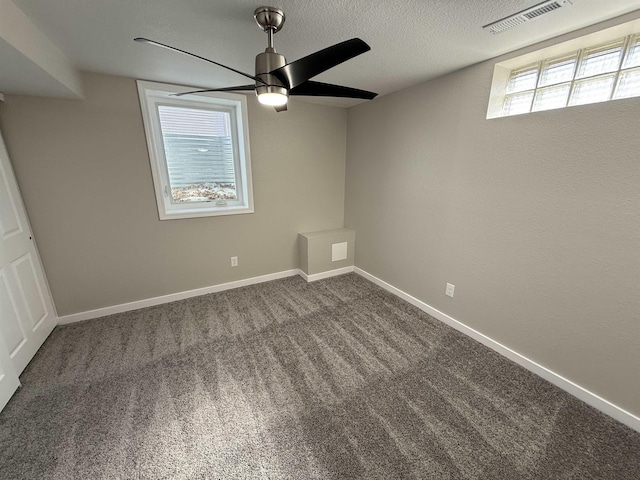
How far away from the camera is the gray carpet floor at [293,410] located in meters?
1.29

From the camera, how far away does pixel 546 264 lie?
175 cm

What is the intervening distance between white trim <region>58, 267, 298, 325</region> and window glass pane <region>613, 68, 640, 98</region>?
3231 millimetres

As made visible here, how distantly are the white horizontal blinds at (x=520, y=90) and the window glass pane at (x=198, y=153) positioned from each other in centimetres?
267

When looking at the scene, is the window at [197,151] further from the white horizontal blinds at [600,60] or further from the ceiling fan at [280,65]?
the white horizontal blinds at [600,60]

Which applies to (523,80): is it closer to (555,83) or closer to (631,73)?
(555,83)

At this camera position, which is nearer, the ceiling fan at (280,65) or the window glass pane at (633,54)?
the ceiling fan at (280,65)

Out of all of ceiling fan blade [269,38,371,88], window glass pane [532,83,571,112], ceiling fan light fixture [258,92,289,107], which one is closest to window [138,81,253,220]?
ceiling fan light fixture [258,92,289,107]

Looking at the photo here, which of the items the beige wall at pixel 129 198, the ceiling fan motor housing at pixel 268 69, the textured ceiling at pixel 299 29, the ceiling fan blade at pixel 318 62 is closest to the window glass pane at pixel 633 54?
the textured ceiling at pixel 299 29

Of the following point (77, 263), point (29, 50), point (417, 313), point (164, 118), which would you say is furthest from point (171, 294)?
point (417, 313)

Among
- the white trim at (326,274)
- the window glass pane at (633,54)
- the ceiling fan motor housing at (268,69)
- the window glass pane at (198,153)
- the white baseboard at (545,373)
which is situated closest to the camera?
the ceiling fan motor housing at (268,69)

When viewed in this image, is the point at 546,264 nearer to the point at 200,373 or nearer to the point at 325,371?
the point at 325,371

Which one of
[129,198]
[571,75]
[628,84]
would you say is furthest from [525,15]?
[129,198]

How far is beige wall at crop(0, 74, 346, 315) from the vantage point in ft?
7.08

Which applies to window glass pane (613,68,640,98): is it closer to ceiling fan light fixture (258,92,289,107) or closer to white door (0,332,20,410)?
ceiling fan light fixture (258,92,289,107)
